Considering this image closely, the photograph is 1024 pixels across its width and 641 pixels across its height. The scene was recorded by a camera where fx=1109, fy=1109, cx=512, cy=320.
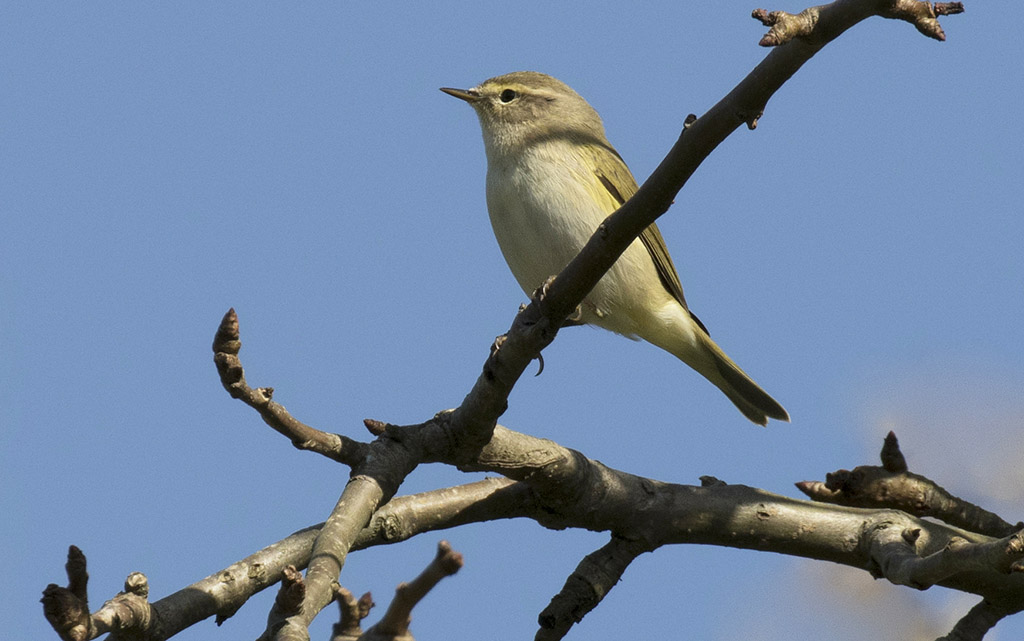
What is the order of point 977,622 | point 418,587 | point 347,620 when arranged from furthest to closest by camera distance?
point 977,622
point 347,620
point 418,587

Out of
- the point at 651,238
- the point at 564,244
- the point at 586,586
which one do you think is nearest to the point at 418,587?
the point at 586,586

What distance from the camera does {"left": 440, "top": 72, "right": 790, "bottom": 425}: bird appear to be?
5395mm

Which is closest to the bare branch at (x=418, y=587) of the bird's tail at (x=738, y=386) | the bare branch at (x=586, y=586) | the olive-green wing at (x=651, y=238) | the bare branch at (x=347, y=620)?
the bare branch at (x=347, y=620)

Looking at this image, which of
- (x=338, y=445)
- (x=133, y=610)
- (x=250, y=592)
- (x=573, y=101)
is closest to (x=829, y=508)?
(x=338, y=445)

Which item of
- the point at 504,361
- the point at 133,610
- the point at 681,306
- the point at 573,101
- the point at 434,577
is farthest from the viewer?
the point at 573,101

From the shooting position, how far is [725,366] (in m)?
6.16

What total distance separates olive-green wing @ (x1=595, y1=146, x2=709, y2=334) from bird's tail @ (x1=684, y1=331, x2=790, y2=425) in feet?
0.38

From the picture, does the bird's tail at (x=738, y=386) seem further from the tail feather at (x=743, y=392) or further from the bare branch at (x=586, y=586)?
the bare branch at (x=586, y=586)

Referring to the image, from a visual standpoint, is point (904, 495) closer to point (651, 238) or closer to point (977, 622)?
point (977, 622)

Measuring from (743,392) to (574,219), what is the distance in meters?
1.56

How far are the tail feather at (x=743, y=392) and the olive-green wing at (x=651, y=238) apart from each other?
15 centimetres

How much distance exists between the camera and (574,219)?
17.6ft

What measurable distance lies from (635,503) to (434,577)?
7.31 feet

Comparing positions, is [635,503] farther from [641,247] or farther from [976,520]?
[641,247]
